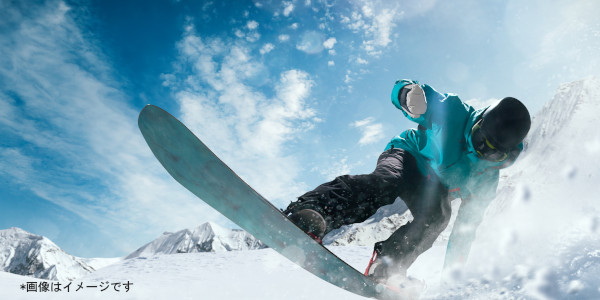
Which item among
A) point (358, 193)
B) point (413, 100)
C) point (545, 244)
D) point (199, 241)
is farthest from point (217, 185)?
point (199, 241)

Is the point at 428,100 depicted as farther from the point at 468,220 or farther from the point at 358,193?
the point at 468,220

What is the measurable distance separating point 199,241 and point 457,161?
15040 cm

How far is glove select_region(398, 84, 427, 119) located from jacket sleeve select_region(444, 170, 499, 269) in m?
0.97

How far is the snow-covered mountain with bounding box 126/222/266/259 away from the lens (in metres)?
134

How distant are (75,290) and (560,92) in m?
85.4

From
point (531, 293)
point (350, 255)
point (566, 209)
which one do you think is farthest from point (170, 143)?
point (350, 255)

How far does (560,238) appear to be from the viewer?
7.11 feet

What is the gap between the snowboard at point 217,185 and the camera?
226 centimetres

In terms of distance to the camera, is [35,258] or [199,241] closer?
[199,241]

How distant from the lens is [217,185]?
2.31 metres

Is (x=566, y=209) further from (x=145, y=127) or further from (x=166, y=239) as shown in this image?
(x=166, y=239)

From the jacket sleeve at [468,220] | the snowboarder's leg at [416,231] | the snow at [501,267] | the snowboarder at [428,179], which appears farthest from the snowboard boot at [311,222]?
the jacket sleeve at [468,220]

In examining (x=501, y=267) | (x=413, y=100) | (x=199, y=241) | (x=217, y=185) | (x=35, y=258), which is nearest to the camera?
(x=501, y=267)

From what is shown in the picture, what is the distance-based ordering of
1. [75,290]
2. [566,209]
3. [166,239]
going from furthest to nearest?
[166,239] < [75,290] < [566,209]
